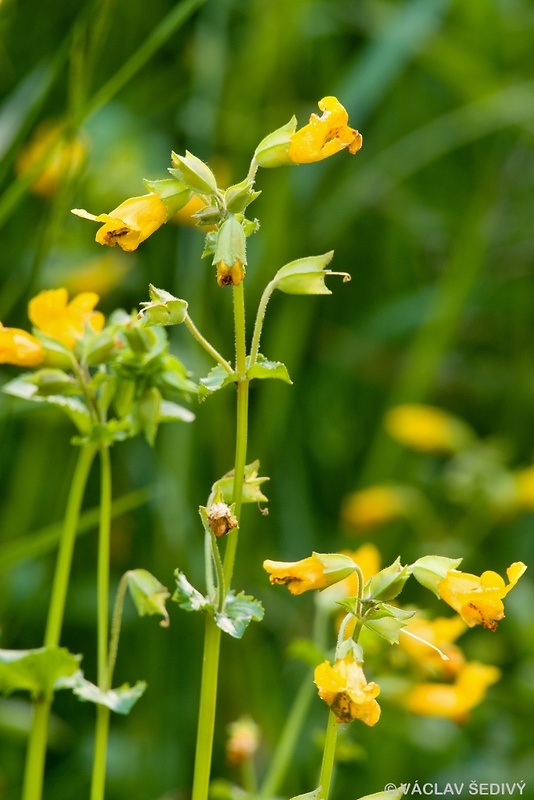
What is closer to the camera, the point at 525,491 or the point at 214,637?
the point at 214,637

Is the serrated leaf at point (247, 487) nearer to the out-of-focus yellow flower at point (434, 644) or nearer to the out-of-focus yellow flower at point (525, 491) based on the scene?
the out-of-focus yellow flower at point (434, 644)

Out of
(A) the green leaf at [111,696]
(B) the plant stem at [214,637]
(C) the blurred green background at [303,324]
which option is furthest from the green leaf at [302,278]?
(C) the blurred green background at [303,324]

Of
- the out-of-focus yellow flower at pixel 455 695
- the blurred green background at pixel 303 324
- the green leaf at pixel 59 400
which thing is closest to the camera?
the green leaf at pixel 59 400

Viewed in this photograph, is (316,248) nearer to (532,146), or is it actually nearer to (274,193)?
(274,193)

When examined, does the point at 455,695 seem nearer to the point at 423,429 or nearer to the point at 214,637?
the point at 214,637

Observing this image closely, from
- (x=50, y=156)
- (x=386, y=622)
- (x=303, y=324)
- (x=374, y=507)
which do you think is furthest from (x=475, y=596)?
(x=303, y=324)
